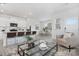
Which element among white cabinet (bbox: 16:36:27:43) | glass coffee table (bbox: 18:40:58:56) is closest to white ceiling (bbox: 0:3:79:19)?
white cabinet (bbox: 16:36:27:43)

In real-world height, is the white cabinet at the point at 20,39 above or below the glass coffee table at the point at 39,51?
above

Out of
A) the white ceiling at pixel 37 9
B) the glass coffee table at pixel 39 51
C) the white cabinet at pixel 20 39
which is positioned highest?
the white ceiling at pixel 37 9

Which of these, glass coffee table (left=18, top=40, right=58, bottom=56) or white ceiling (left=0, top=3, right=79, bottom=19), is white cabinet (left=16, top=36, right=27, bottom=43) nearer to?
glass coffee table (left=18, top=40, right=58, bottom=56)

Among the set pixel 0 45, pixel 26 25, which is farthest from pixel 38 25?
pixel 0 45

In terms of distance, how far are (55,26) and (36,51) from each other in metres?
0.61

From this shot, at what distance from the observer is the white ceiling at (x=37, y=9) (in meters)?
1.75

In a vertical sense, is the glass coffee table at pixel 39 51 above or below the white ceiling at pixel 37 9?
below

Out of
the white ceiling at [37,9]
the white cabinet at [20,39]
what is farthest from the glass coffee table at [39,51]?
the white ceiling at [37,9]

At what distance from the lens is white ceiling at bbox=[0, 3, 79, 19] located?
1.75 metres

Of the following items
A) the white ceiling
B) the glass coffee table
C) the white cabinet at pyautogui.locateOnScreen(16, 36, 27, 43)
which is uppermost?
A: the white ceiling

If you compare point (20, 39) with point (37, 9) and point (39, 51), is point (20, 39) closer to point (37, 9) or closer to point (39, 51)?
point (39, 51)

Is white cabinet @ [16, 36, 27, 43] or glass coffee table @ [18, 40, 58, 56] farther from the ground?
white cabinet @ [16, 36, 27, 43]

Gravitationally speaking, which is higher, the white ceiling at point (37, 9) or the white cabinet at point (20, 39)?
the white ceiling at point (37, 9)

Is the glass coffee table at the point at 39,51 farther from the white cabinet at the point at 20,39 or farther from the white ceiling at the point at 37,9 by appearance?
the white ceiling at the point at 37,9
